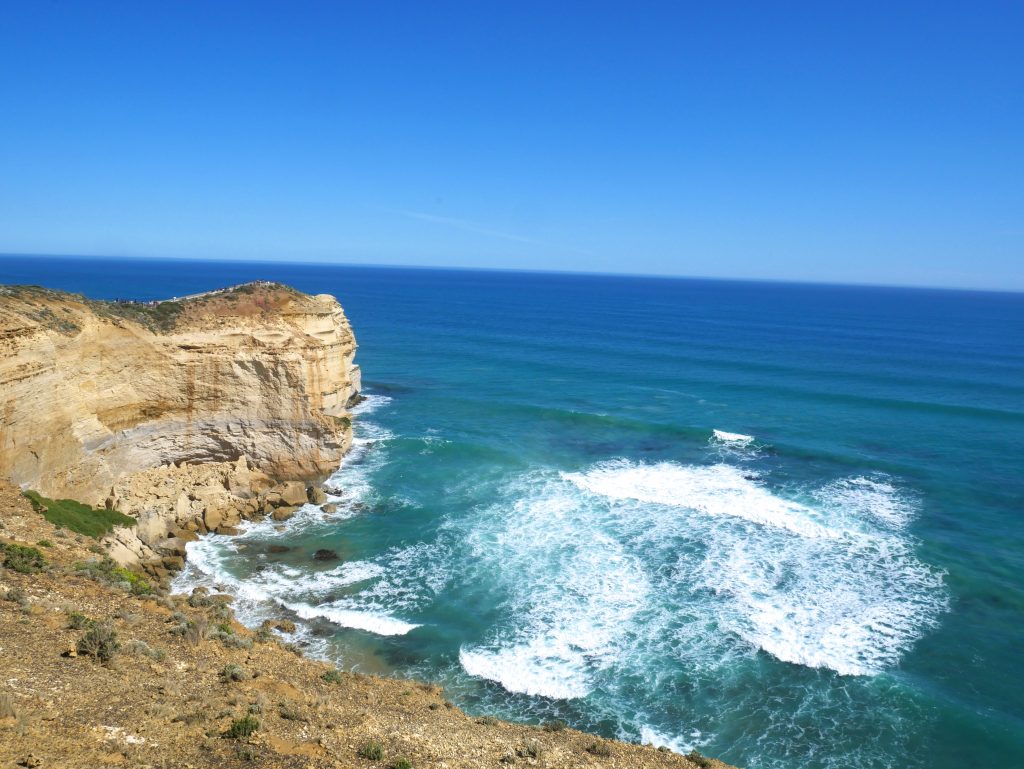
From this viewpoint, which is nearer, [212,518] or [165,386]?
[212,518]

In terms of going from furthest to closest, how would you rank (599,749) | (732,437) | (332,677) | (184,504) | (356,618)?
(732,437) → (184,504) → (356,618) → (332,677) → (599,749)

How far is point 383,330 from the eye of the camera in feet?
257

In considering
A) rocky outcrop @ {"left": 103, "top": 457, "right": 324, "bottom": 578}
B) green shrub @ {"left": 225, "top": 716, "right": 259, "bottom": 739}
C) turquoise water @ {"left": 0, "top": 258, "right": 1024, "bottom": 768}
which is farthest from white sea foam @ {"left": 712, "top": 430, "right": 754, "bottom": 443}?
green shrub @ {"left": 225, "top": 716, "right": 259, "bottom": 739}

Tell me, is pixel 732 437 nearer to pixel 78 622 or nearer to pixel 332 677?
pixel 332 677

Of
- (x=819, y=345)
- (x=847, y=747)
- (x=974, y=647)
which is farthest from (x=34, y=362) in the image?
(x=819, y=345)

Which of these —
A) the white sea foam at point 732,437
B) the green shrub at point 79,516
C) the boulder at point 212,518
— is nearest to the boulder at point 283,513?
the boulder at point 212,518

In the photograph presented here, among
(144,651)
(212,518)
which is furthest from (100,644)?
(212,518)

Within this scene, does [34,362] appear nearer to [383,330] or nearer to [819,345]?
[383,330]

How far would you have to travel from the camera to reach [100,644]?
12.6m

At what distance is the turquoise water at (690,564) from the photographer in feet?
56.6

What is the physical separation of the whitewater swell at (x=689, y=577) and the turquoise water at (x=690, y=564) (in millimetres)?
95

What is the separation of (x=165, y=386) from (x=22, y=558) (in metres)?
11.7

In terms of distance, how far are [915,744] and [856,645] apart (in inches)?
149

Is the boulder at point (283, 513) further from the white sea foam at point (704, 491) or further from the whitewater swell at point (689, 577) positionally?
the white sea foam at point (704, 491)
